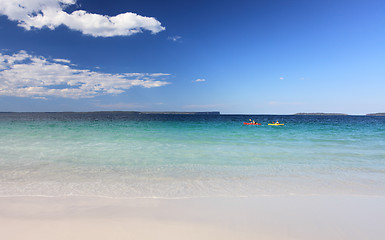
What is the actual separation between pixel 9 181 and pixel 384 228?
898 centimetres

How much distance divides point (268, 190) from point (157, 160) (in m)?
5.30

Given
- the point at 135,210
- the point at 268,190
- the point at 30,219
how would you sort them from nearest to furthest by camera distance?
the point at 30,219
the point at 135,210
the point at 268,190

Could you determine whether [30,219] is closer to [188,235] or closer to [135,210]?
[135,210]

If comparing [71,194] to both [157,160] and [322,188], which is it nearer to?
[157,160]

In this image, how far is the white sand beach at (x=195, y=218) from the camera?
352 cm

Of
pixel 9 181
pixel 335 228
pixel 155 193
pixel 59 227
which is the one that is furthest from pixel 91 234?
pixel 9 181

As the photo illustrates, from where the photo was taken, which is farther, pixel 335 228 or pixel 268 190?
pixel 268 190

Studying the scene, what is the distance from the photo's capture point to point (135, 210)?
4383 mm

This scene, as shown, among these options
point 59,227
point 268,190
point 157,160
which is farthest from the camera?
point 157,160

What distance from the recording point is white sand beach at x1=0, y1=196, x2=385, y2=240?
352 centimetres

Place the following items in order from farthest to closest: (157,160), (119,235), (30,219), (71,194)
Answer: (157,160) → (71,194) → (30,219) → (119,235)

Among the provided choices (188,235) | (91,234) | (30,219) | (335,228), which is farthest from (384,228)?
(30,219)

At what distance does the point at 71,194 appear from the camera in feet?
17.2

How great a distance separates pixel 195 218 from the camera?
4.05m
